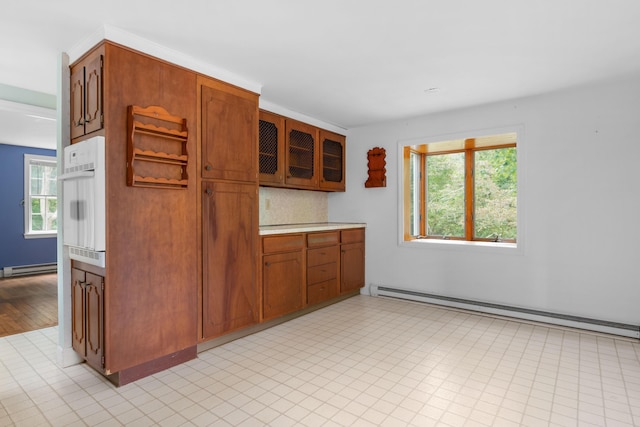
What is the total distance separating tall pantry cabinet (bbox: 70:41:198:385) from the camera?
223 centimetres

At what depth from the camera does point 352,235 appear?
4.57 meters

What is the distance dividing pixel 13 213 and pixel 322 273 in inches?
226

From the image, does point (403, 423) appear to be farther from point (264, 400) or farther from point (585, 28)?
point (585, 28)

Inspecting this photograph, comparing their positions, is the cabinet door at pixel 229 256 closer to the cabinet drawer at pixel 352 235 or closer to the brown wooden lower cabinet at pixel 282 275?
the brown wooden lower cabinet at pixel 282 275

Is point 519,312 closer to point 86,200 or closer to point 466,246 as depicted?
point 466,246

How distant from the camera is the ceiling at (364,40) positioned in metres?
2.03

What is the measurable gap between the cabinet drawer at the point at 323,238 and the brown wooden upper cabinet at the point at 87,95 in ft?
7.37

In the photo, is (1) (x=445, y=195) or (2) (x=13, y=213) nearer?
(1) (x=445, y=195)

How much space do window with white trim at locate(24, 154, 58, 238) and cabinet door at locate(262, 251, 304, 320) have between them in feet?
16.8

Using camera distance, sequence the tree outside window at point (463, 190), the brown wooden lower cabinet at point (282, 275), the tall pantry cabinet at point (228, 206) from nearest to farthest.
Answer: the tall pantry cabinet at point (228, 206) → the brown wooden lower cabinet at point (282, 275) → the tree outside window at point (463, 190)

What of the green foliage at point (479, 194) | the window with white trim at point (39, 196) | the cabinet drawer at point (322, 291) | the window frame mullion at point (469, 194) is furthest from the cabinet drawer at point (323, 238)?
the window with white trim at point (39, 196)

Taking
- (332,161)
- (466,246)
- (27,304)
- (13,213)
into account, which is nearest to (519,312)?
(466,246)

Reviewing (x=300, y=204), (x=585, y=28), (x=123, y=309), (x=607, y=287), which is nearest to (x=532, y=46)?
(x=585, y=28)

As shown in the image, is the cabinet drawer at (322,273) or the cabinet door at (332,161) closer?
the cabinet drawer at (322,273)
